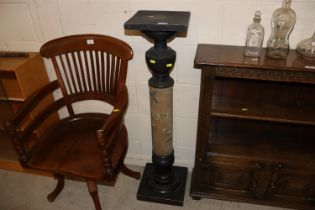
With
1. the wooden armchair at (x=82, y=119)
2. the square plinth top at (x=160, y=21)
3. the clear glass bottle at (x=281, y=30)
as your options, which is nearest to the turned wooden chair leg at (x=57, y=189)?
the wooden armchair at (x=82, y=119)

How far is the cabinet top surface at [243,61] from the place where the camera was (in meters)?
1.10

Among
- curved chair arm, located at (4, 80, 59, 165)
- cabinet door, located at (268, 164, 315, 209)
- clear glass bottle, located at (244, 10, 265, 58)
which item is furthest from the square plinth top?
cabinet door, located at (268, 164, 315, 209)

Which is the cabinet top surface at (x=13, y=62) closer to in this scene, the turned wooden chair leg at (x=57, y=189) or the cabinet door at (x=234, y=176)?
the turned wooden chair leg at (x=57, y=189)

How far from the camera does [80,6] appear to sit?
1434 millimetres

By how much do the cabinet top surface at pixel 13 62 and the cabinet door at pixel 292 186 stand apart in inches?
62.5

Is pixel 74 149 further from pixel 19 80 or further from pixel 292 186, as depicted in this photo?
pixel 292 186

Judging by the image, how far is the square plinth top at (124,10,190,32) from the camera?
1089mm

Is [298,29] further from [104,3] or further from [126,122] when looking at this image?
[126,122]

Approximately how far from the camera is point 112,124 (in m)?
1.21

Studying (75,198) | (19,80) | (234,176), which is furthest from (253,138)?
(19,80)

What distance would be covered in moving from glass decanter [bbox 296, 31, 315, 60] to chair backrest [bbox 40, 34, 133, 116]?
86cm

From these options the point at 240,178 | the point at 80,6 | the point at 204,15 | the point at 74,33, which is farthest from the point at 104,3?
the point at 240,178

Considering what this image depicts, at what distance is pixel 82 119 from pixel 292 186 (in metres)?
1.35

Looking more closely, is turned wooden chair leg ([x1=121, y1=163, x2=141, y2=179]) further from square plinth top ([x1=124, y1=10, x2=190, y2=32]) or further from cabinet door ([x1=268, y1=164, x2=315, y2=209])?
square plinth top ([x1=124, y1=10, x2=190, y2=32])
